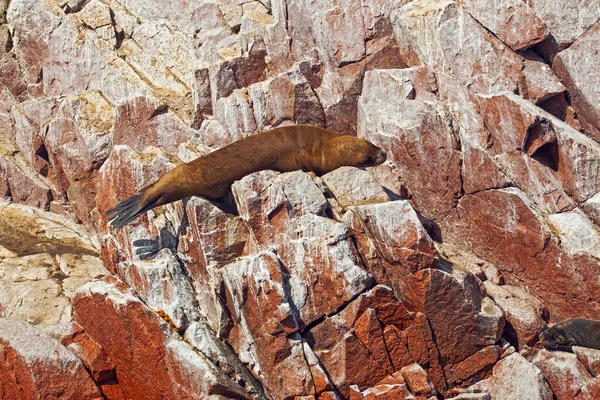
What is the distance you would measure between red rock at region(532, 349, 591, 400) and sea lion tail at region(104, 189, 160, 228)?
8.57m

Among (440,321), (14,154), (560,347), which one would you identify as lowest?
(560,347)

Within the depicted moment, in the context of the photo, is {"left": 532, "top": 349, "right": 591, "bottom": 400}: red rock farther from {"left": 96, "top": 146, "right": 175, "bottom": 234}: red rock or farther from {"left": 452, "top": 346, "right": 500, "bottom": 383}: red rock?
{"left": 96, "top": 146, "right": 175, "bottom": 234}: red rock

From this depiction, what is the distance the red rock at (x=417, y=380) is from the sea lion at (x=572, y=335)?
2.82 m

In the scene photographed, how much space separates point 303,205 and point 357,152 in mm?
2178

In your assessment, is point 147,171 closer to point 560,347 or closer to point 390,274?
point 390,274

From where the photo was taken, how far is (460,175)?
1719 centimetres

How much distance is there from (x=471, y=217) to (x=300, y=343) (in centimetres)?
518

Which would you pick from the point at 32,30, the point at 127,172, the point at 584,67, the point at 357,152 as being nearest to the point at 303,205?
the point at 357,152

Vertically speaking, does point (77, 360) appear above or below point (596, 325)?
above

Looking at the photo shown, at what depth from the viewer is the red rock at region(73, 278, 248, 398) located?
14.3 m

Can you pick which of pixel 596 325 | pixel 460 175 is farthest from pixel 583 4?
pixel 596 325

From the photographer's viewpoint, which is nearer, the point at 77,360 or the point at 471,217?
the point at 77,360

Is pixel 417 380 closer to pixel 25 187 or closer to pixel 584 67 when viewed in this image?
pixel 584 67

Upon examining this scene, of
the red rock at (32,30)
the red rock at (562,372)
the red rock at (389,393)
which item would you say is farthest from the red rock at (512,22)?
the red rock at (32,30)
